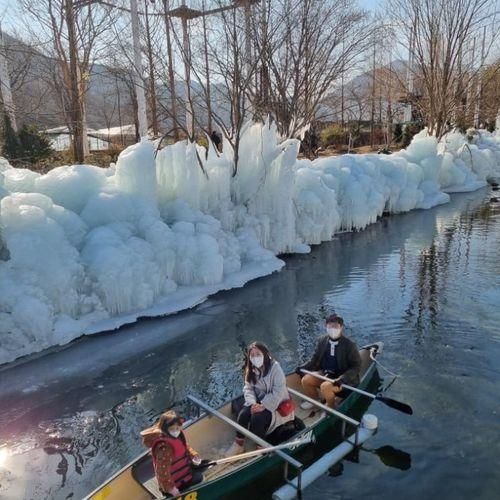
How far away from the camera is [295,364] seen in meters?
8.12

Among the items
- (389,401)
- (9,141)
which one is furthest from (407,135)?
(389,401)

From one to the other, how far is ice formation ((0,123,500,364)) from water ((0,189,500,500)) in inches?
25.9

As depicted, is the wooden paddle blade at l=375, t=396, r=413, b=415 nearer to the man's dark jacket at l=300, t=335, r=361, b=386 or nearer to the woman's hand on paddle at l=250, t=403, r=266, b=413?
the man's dark jacket at l=300, t=335, r=361, b=386

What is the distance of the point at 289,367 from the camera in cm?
803

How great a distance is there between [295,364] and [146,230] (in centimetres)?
513

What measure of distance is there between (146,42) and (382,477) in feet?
59.0

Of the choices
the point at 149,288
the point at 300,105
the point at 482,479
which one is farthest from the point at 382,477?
the point at 300,105

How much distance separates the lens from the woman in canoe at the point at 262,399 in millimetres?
5598

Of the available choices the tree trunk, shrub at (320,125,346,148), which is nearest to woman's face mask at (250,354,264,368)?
the tree trunk

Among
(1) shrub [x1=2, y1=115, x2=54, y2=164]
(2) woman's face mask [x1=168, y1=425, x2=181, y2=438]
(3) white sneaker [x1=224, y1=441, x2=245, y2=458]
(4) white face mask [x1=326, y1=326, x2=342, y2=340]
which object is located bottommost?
(3) white sneaker [x1=224, y1=441, x2=245, y2=458]

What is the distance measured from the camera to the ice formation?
9.40 metres

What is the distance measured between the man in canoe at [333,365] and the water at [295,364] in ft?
2.25

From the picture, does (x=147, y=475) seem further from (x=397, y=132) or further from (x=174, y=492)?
(x=397, y=132)

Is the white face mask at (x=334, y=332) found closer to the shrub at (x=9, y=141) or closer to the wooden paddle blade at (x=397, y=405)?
the wooden paddle blade at (x=397, y=405)
